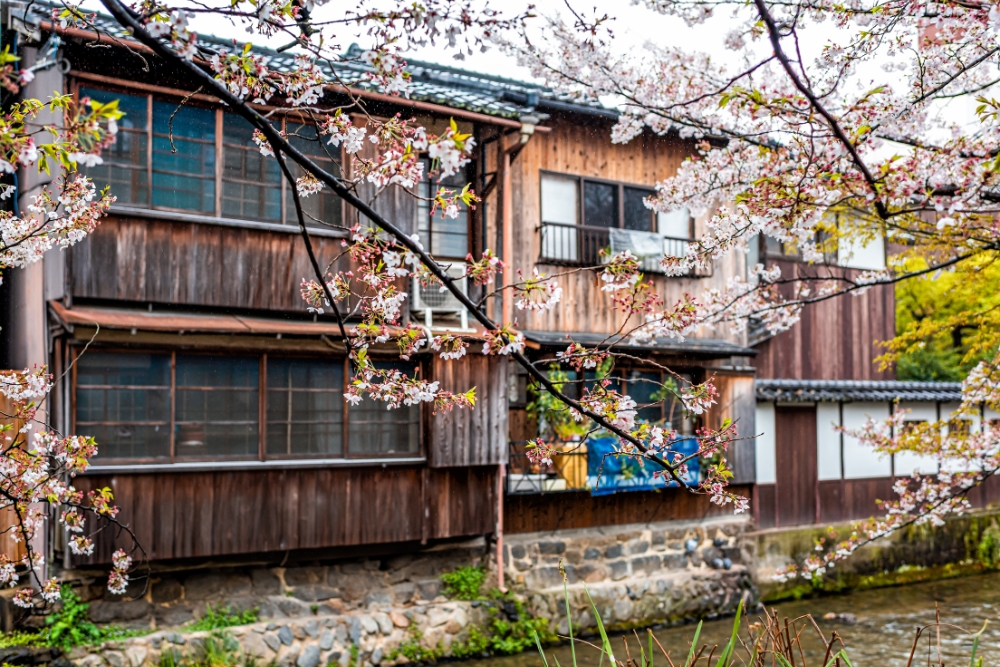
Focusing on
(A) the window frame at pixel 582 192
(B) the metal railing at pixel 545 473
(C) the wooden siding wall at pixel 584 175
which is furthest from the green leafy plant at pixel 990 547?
(B) the metal railing at pixel 545 473

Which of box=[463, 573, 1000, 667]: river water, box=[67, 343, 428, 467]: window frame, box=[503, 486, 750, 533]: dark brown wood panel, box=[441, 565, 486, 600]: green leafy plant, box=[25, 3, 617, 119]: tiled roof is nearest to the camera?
box=[67, 343, 428, 467]: window frame

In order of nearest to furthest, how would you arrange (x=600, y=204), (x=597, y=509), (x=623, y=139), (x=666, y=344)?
1. (x=623, y=139)
2. (x=597, y=509)
3. (x=666, y=344)
4. (x=600, y=204)

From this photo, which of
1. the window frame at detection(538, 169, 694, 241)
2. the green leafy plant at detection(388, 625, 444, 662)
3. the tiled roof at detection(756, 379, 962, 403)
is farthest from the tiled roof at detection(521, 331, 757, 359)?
the green leafy plant at detection(388, 625, 444, 662)

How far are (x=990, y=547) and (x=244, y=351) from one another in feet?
50.8

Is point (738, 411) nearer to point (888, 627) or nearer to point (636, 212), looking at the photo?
point (636, 212)

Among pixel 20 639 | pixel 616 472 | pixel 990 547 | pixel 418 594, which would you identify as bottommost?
pixel 990 547

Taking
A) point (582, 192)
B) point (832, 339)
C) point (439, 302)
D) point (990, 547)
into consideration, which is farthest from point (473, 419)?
point (990, 547)

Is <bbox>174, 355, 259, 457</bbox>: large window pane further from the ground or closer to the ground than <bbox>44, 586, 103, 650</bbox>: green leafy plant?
further from the ground

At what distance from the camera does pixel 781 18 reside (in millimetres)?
6211

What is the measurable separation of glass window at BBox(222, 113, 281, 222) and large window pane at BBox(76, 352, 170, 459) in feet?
6.51

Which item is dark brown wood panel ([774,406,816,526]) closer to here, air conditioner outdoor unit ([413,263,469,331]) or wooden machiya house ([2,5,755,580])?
wooden machiya house ([2,5,755,580])

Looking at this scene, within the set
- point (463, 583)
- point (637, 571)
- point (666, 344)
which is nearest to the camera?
point (463, 583)

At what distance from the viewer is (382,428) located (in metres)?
11.7

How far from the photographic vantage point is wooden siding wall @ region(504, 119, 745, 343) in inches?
544
